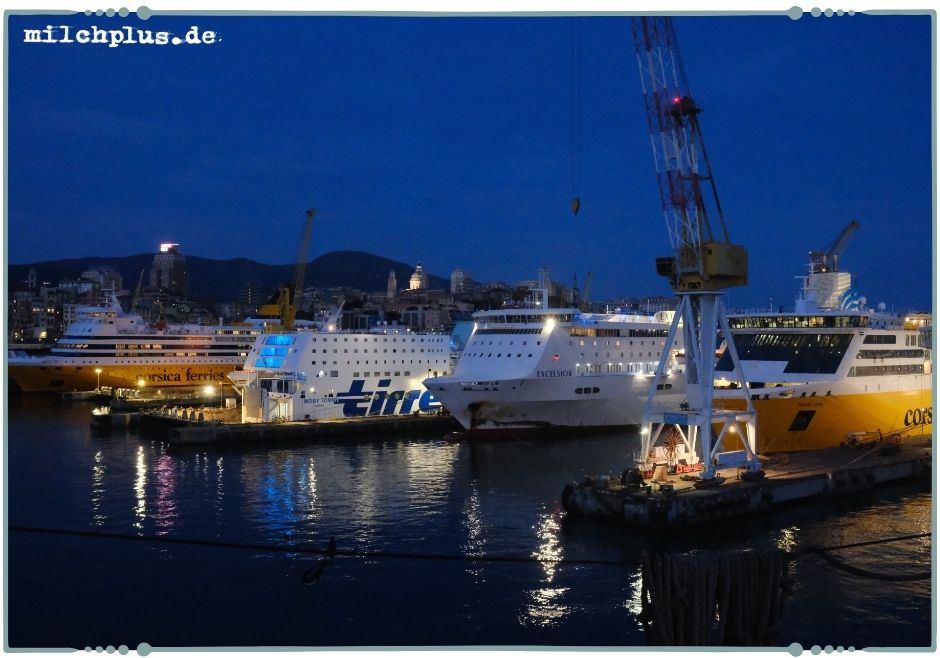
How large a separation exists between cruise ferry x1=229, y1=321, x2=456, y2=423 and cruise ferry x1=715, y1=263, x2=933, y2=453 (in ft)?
32.8

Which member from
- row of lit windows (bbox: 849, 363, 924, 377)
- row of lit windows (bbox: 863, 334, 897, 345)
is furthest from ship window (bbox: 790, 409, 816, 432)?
row of lit windows (bbox: 863, 334, 897, 345)

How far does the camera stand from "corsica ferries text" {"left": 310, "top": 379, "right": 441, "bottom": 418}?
25.3m

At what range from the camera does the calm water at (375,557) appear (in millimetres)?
8312

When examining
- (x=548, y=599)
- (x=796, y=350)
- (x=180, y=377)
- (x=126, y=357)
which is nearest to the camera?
(x=548, y=599)

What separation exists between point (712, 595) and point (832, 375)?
14.7 meters

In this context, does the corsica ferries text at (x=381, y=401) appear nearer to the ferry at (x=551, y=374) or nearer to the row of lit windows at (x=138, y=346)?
the ferry at (x=551, y=374)

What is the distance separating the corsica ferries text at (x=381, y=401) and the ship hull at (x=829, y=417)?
1213 centimetres

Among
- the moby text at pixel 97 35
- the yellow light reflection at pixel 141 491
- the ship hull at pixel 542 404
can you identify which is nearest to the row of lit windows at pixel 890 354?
the ship hull at pixel 542 404

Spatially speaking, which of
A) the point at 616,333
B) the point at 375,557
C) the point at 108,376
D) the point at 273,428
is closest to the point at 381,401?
the point at 273,428

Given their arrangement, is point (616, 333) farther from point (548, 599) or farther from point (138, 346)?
point (138, 346)

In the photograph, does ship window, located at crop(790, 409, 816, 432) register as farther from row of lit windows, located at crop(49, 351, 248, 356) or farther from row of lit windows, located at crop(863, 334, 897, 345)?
row of lit windows, located at crop(49, 351, 248, 356)

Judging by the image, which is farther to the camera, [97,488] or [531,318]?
[531,318]

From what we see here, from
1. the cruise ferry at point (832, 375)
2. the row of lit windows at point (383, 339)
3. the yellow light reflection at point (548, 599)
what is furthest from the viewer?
the row of lit windows at point (383, 339)

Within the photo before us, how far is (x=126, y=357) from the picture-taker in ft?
132
